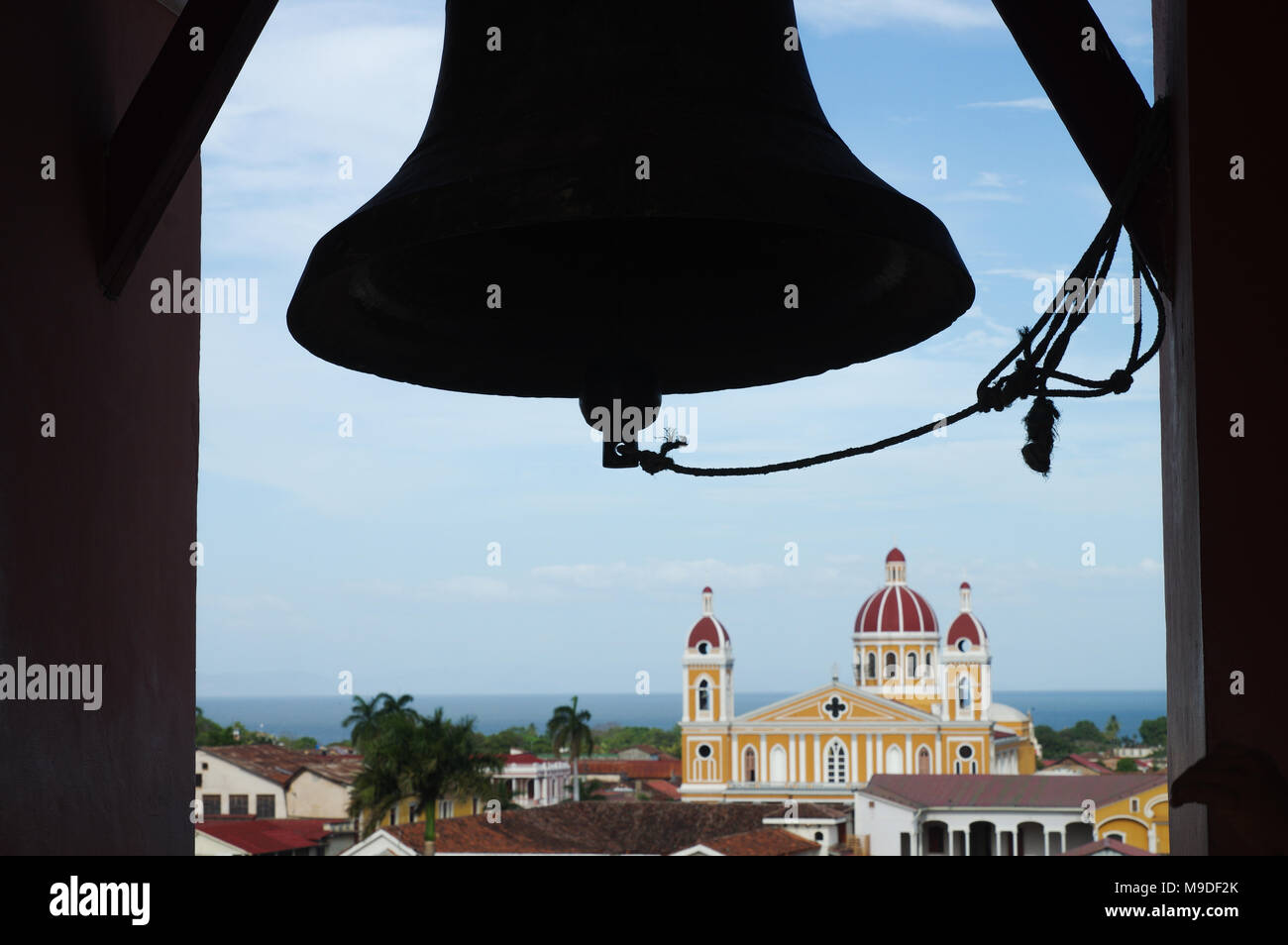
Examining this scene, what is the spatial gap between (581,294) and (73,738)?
1.03m

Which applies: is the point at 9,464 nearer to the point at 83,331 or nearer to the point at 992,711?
the point at 83,331

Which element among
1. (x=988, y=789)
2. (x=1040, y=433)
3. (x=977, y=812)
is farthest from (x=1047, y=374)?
(x=988, y=789)

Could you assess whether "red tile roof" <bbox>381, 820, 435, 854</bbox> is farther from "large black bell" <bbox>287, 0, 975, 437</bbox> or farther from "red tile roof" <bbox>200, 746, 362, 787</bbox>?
"large black bell" <bbox>287, 0, 975, 437</bbox>

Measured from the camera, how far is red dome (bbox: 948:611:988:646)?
5431 cm

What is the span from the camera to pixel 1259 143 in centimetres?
152

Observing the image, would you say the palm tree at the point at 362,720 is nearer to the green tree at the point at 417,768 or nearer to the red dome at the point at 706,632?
the green tree at the point at 417,768

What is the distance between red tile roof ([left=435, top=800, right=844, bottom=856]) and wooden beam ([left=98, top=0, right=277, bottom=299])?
25606 mm

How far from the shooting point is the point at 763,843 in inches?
1208

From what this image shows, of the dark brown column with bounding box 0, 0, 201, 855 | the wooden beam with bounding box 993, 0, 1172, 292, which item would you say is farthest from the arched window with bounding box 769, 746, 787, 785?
the wooden beam with bounding box 993, 0, 1172, 292

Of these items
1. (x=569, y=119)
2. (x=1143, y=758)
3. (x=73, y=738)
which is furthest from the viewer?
(x=1143, y=758)

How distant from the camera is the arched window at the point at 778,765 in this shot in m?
53.3

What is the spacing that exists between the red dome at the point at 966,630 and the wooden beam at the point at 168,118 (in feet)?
176
